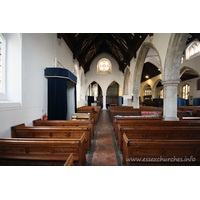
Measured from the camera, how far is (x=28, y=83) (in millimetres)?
3145

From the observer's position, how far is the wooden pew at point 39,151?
5.62 feet

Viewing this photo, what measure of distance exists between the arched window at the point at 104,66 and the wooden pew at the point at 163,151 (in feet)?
39.6

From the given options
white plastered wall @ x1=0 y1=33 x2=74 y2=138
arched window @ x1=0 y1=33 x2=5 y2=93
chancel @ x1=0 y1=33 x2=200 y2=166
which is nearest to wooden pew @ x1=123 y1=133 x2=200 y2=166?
chancel @ x1=0 y1=33 x2=200 y2=166

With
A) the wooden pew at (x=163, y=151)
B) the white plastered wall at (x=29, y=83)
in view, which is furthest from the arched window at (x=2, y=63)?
the wooden pew at (x=163, y=151)

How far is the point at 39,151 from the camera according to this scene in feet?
5.79

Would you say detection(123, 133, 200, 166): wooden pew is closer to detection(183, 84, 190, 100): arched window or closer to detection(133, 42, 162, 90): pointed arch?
detection(133, 42, 162, 90): pointed arch

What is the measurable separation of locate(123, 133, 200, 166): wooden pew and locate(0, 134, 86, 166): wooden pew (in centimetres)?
80

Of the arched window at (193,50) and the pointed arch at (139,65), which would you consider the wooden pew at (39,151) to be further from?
the arched window at (193,50)

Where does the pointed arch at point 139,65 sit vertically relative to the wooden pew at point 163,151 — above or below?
Result: above

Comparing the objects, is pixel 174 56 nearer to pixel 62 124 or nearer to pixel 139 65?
pixel 139 65

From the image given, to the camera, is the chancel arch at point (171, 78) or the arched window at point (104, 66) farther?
the arched window at point (104, 66)

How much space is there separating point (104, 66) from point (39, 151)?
12.5 metres

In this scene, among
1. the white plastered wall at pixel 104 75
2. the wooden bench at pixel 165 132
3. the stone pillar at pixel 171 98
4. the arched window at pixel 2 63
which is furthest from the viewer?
the white plastered wall at pixel 104 75

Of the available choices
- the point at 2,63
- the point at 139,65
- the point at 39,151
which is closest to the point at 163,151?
the point at 39,151
